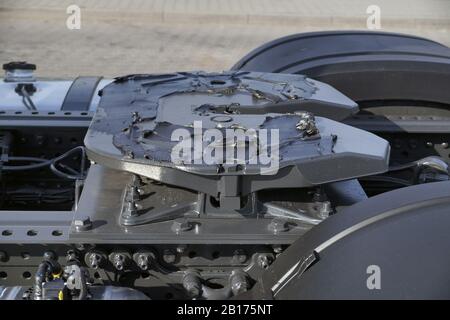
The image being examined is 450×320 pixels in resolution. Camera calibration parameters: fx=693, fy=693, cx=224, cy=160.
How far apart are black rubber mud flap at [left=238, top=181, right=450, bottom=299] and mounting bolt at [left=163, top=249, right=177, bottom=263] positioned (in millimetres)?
294

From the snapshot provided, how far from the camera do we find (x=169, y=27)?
26.6 feet

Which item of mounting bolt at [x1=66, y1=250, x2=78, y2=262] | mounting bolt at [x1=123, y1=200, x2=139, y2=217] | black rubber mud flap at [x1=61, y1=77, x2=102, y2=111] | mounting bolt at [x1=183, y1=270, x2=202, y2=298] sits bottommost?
mounting bolt at [x1=183, y1=270, x2=202, y2=298]

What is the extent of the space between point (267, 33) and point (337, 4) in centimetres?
150

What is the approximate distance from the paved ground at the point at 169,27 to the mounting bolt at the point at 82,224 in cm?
480

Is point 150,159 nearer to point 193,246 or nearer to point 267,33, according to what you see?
point 193,246

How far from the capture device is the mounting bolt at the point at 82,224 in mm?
1623

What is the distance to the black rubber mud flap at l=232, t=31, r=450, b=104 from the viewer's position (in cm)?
266

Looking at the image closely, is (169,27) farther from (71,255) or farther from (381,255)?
(381,255)

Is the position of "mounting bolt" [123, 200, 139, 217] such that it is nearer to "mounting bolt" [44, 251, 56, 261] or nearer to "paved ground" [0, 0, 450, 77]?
"mounting bolt" [44, 251, 56, 261]

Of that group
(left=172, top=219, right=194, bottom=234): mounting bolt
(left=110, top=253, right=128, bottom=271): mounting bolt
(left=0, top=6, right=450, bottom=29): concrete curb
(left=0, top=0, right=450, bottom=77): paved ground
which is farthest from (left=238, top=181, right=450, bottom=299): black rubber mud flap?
(left=0, top=6, right=450, bottom=29): concrete curb

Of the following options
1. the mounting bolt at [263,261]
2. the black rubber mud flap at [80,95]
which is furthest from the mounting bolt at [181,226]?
the black rubber mud flap at [80,95]

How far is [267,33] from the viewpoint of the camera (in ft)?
26.0

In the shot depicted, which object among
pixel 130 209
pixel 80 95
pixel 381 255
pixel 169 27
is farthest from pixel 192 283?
pixel 169 27

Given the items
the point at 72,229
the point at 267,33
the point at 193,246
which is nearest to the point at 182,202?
the point at 193,246
